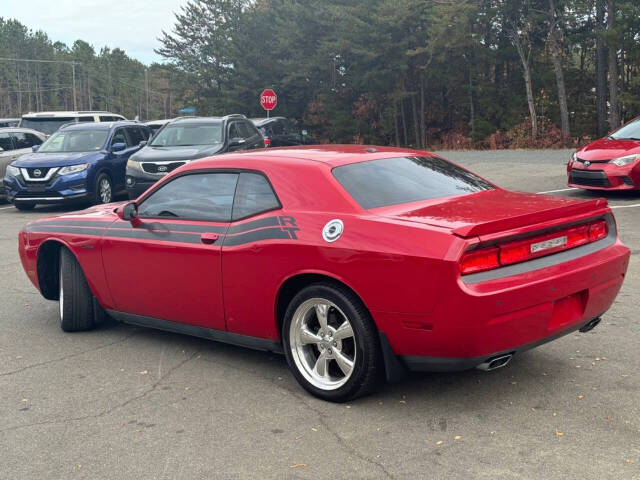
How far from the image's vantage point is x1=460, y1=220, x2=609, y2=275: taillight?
169 inches

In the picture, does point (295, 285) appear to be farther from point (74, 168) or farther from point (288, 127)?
point (288, 127)

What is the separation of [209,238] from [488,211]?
1819 mm

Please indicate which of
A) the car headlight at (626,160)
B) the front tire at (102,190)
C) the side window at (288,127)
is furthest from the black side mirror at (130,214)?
the side window at (288,127)

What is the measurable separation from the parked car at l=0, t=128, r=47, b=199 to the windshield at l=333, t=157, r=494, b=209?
1445 cm

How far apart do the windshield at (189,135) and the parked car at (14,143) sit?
3.61 metres

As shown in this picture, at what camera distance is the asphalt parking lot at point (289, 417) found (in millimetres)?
3916

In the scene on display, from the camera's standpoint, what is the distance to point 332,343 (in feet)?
15.7

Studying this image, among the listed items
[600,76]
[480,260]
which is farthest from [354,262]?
[600,76]

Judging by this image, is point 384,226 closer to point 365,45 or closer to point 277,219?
point 277,219

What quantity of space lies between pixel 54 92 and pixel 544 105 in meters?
109

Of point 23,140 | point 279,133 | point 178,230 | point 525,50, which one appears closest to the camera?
point 178,230

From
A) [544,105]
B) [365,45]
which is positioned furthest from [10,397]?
[365,45]

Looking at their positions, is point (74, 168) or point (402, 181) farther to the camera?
point (74, 168)

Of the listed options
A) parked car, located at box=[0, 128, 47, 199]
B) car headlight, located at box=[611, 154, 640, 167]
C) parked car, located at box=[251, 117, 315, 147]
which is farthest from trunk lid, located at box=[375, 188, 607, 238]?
parked car, located at box=[251, 117, 315, 147]
